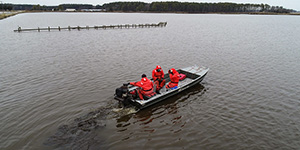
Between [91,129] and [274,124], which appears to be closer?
[91,129]

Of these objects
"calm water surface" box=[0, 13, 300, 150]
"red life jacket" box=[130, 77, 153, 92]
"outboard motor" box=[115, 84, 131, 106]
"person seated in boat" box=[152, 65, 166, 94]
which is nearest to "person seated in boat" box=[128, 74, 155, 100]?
"red life jacket" box=[130, 77, 153, 92]

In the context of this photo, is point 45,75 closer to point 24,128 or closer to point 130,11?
point 24,128

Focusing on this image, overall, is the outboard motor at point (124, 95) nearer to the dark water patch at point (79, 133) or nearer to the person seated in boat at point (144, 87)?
the person seated in boat at point (144, 87)

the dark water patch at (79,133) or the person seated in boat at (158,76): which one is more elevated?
the person seated in boat at (158,76)

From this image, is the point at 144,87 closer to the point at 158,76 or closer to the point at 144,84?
the point at 144,84

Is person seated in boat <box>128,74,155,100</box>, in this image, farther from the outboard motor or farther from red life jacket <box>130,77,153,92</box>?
the outboard motor

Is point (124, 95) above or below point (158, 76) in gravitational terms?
below

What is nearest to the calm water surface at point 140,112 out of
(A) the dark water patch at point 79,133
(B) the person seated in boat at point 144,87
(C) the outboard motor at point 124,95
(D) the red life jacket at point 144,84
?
(A) the dark water patch at point 79,133

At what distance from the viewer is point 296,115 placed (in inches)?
401

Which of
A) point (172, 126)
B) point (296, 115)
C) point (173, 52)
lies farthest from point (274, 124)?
point (173, 52)

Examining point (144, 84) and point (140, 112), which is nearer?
point (140, 112)

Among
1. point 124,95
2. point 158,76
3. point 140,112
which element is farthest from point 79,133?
point 158,76

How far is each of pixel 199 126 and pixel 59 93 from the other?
901 cm

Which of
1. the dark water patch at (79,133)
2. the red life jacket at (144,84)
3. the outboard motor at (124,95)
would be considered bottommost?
the dark water patch at (79,133)
